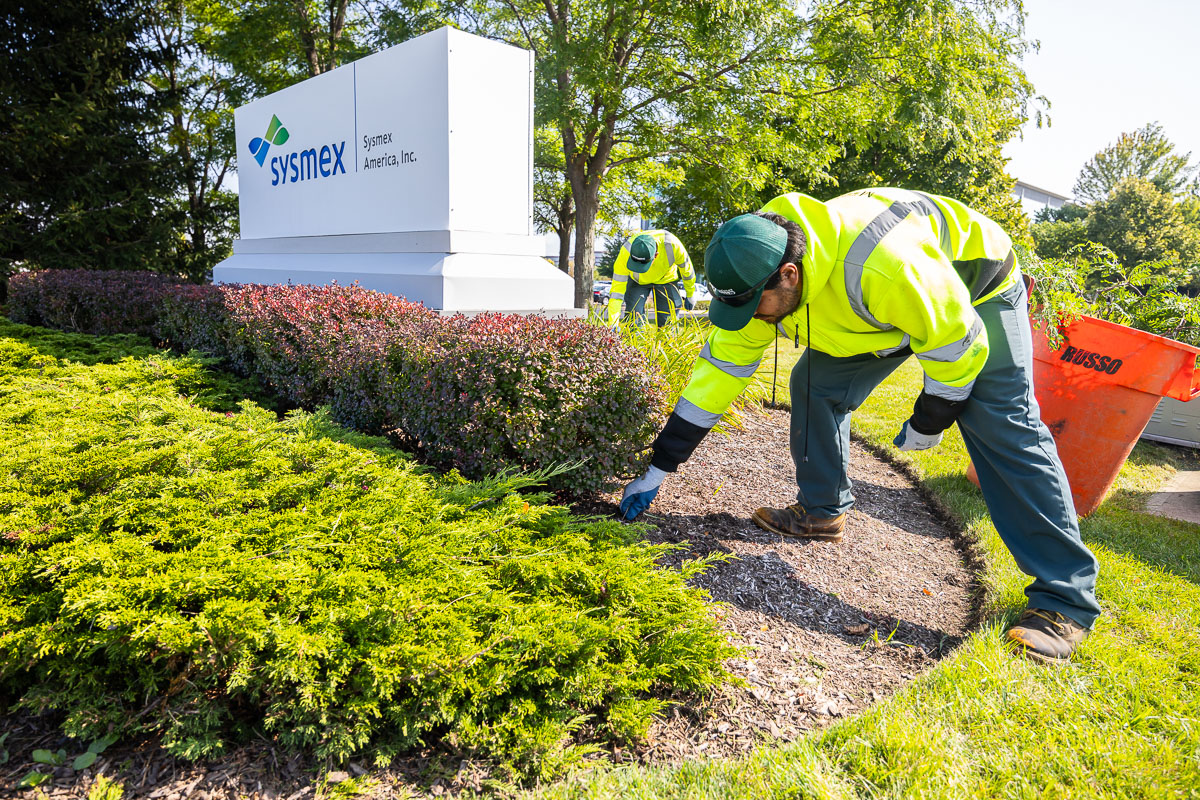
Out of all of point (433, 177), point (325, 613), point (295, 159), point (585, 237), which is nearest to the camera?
point (325, 613)

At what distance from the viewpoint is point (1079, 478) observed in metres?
3.82

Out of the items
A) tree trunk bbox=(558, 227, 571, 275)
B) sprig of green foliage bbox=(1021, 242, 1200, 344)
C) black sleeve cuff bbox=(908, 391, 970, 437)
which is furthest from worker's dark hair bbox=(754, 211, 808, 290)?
tree trunk bbox=(558, 227, 571, 275)

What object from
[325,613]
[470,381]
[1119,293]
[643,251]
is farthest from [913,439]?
[643,251]

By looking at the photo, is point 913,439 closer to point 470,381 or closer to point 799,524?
point 799,524

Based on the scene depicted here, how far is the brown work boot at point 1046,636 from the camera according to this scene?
236 cm

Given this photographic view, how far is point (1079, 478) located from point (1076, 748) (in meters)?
2.41

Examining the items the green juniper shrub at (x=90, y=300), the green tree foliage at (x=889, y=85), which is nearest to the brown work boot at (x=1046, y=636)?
the green juniper shrub at (x=90, y=300)

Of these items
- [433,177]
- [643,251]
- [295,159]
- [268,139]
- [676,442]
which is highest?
[268,139]

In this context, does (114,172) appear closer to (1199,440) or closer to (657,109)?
(657,109)

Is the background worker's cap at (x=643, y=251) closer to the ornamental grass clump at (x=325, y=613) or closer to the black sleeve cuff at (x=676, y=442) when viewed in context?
the black sleeve cuff at (x=676, y=442)

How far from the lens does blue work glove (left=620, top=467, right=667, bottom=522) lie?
2.98 metres

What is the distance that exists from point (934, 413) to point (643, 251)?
229 inches

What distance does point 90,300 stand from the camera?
6941 mm

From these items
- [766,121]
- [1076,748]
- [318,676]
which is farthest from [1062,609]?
[766,121]
